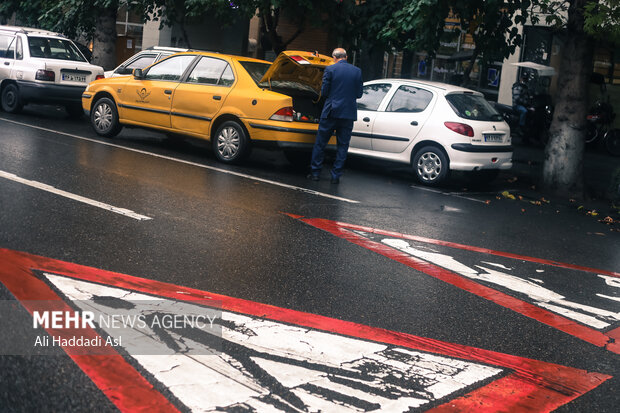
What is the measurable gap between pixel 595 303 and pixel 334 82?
5.93 meters

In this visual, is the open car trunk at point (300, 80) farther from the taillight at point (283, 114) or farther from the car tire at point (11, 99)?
the car tire at point (11, 99)

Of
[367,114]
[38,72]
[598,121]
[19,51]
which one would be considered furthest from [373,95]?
[598,121]

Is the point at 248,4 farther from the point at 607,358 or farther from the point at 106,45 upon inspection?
the point at 607,358

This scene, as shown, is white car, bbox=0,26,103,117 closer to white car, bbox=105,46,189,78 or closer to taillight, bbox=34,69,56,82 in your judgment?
taillight, bbox=34,69,56,82

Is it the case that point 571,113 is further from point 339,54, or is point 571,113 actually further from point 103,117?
point 103,117

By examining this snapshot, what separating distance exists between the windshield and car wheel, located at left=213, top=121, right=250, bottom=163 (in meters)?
6.40

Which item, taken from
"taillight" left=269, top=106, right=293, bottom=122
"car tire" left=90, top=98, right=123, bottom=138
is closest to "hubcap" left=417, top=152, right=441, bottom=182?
"taillight" left=269, top=106, right=293, bottom=122

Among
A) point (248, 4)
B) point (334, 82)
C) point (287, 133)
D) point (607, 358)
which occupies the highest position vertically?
point (248, 4)

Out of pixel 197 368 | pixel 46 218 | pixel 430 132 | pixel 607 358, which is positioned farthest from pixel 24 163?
pixel 607 358

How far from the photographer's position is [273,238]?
23.9ft

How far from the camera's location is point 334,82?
37.2ft

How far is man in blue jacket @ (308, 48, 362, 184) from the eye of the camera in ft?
37.1

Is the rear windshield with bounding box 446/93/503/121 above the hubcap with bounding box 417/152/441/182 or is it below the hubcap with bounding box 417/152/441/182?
above

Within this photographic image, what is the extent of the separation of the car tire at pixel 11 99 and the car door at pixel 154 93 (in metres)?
3.73
